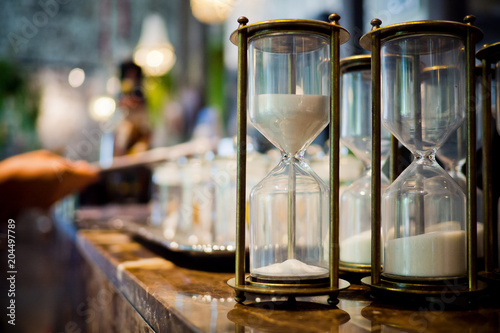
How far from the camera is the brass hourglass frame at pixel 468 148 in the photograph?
700 millimetres

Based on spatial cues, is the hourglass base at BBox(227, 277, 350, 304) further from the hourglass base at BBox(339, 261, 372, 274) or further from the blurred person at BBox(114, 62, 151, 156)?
the blurred person at BBox(114, 62, 151, 156)

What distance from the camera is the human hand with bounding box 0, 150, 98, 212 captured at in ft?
6.02

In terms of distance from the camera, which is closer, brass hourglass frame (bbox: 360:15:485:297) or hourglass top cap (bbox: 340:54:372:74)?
brass hourglass frame (bbox: 360:15:485:297)

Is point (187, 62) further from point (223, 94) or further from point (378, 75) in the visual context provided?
point (378, 75)

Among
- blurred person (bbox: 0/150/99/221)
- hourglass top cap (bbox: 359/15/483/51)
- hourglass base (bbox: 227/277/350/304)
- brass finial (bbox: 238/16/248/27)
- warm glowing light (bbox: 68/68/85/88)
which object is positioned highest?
warm glowing light (bbox: 68/68/85/88)

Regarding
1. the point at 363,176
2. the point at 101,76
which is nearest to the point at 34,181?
the point at 363,176

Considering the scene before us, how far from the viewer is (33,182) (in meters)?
1.87

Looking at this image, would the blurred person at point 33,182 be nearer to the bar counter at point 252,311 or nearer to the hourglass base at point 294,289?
the bar counter at point 252,311

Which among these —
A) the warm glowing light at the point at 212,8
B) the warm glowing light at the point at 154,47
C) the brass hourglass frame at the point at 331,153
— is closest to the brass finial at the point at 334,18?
the brass hourglass frame at the point at 331,153

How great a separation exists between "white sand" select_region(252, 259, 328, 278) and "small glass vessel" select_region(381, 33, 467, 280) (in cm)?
11

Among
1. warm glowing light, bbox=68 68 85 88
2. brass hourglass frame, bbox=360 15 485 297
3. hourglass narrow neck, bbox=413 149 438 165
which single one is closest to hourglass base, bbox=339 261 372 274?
brass hourglass frame, bbox=360 15 485 297

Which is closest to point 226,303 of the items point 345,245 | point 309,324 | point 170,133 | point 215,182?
point 309,324

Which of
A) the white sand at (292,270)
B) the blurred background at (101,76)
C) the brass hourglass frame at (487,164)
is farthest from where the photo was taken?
the blurred background at (101,76)

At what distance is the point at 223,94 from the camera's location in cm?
497
